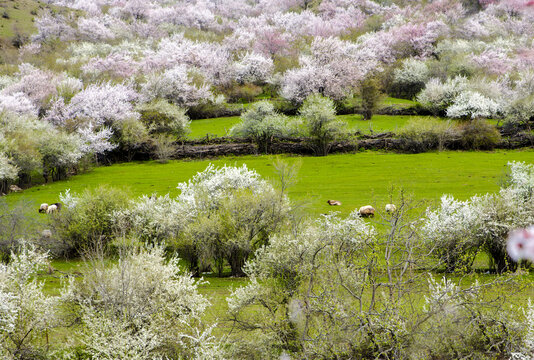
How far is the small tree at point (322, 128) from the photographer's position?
44566mm

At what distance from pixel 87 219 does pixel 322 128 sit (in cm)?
2718

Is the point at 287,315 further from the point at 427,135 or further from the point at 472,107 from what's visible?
the point at 472,107

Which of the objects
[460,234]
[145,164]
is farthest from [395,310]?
[145,164]

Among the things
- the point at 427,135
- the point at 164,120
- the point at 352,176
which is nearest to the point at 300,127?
the point at 352,176

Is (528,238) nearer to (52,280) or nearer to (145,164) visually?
(52,280)

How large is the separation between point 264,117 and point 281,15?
7161 centimetres

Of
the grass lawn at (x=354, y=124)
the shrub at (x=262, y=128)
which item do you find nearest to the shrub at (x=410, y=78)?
the grass lawn at (x=354, y=124)

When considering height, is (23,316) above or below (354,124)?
above

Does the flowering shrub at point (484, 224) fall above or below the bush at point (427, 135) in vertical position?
above

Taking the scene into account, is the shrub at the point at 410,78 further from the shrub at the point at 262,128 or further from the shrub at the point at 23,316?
the shrub at the point at 23,316

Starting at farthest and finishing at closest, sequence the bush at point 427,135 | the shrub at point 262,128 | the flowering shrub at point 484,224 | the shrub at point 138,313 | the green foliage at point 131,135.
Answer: the shrub at point 262,128 → the green foliage at point 131,135 → the bush at point 427,135 → the flowering shrub at point 484,224 → the shrub at point 138,313

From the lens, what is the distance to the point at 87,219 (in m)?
22.6

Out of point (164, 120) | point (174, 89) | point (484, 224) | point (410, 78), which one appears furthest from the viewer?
point (410, 78)

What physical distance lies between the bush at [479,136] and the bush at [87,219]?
113ft
